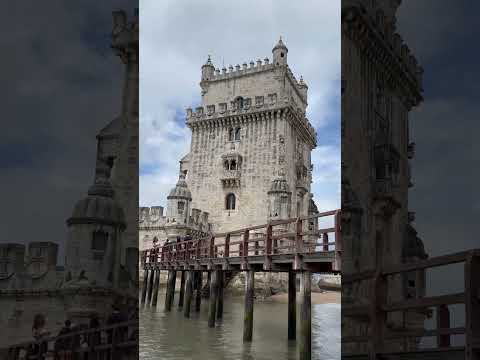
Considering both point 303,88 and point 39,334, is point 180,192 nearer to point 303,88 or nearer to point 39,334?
point 303,88

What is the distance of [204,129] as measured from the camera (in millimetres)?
16688

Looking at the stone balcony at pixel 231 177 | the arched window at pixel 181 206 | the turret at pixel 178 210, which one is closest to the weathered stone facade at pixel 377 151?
the stone balcony at pixel 231 177

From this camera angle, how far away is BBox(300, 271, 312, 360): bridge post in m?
7.88

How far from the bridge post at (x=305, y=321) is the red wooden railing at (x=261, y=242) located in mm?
532

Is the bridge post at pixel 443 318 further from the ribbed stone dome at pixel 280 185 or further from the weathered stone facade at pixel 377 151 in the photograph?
the ribbed stone dome at pixel 280 185

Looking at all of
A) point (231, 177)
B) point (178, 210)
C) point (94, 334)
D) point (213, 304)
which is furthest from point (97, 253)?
point (178, 210)

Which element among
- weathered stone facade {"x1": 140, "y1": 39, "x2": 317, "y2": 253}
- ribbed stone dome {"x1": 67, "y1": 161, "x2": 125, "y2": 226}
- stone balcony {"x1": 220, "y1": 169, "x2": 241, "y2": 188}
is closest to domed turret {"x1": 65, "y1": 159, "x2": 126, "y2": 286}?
ribbed stone dome {"x1": 67, "y1": 161, "x2": 125, "y2": 226}

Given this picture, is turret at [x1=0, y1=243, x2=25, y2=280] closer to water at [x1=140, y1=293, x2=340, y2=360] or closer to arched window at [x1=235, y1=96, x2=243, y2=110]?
water at [x1=140, y1=293, x2=340, y2=360]

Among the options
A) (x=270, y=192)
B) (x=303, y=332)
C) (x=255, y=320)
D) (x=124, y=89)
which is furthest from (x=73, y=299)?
(x=270, y=192)

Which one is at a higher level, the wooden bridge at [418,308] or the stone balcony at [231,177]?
the stone balcony at [231,177]

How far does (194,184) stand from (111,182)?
15.2 meters

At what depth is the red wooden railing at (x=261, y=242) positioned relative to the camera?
23.5ft

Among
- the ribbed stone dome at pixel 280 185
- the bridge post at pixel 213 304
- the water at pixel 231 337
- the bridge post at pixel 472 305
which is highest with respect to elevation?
the ribbed stone dome at pixel 280 185

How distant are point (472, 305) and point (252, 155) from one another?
1360cm
